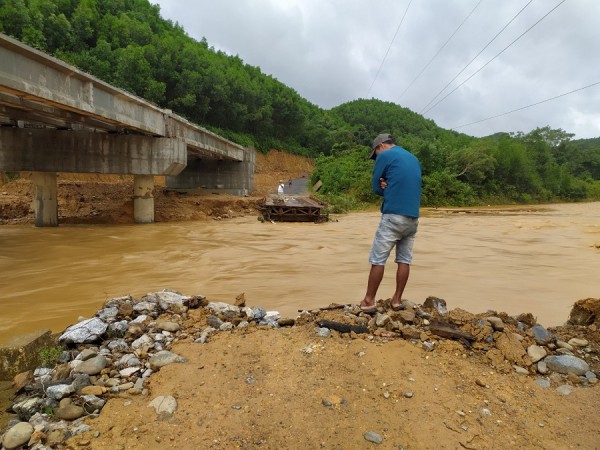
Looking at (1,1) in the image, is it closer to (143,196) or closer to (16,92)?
(143,196)

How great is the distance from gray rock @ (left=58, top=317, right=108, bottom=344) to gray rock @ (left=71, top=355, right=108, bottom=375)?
0.40 m

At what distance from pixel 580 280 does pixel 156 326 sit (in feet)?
26.0

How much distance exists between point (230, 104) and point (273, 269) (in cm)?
4246

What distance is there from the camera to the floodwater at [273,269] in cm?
657

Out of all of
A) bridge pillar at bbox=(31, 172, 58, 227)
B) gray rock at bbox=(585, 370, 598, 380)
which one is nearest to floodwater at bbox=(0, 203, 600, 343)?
bridge pillar at bbox=(31, 172, 58, 227)

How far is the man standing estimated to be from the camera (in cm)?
419

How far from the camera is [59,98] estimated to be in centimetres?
1115

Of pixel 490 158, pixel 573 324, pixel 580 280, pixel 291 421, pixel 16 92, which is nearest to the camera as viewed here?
pixel 291 421

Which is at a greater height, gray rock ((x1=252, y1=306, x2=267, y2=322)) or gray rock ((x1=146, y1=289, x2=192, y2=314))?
gray rock ((x1=146, y1=289, x2=192, y2=314))

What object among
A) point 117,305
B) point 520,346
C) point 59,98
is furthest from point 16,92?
point 520,346

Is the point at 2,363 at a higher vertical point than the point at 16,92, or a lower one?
lower

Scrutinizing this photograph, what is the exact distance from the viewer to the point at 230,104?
48.4 meters

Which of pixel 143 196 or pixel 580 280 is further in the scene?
pixel 143 196

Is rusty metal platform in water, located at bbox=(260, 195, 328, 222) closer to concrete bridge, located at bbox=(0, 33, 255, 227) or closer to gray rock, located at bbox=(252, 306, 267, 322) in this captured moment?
concrete bridge, located at bbox=(0, 33, 255, 227)
